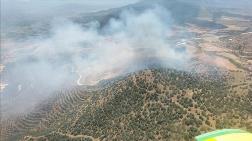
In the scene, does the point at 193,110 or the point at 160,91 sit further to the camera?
the point at 160,91

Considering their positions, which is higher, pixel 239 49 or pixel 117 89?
pixel 117 89

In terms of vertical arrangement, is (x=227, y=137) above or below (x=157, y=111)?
above

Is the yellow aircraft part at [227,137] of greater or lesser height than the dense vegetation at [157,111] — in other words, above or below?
above

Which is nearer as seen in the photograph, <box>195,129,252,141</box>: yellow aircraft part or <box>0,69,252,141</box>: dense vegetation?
<box>195,129,252,141</box>: yellow aircraft part

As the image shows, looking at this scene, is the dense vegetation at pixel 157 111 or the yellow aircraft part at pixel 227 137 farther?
the dense vegetation at pixel 157 111

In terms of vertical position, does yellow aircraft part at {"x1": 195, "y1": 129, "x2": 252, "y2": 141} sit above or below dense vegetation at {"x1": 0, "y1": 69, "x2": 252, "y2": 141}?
above

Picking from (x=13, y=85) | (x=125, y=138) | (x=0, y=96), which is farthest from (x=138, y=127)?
(x=13, y=85)

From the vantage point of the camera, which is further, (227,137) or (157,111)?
(157,111)

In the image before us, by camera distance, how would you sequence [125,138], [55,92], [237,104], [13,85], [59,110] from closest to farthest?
[125,138]
[237,104]
[59,110]
[55,92]
[13,85]

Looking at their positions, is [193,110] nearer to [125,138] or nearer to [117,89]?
[125,138]

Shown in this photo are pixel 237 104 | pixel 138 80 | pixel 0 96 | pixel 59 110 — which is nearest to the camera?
pixel 237 104

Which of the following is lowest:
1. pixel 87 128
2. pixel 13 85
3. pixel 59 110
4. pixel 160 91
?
pixel 13 85
